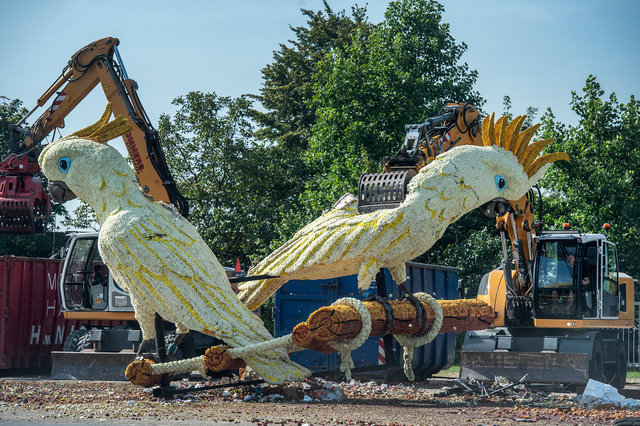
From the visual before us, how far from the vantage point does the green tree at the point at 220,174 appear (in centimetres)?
2631

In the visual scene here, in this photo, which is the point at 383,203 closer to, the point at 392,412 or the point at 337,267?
the point at 337,267

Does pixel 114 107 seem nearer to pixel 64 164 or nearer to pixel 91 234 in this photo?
pixel 91 234

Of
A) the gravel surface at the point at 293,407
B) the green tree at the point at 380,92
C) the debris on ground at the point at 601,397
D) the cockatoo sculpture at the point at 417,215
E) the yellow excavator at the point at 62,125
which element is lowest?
the gravel surface at the point at 293,407

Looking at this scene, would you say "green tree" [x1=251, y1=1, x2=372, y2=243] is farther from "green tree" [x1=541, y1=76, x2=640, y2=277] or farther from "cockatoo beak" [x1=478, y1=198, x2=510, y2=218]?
"cockatoo beak" [x1=478, y1=198, x2=510, y2=218]

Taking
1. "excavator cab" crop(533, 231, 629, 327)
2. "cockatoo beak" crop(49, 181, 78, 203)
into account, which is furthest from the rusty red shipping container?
"excavator cab" crop(533, 231, 629, 327)

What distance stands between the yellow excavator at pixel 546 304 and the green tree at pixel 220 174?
1282cm

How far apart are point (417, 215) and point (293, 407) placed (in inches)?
111

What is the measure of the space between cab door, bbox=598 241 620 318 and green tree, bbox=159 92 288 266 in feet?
45.0

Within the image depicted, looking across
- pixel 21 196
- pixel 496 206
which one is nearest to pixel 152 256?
pixel 496 206

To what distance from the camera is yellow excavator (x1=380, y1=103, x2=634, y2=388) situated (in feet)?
41.7

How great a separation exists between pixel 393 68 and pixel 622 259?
8.35m

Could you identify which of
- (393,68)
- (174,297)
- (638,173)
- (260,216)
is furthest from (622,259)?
(174,297)

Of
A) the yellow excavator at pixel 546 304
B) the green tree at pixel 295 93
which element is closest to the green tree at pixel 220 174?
the green tree at pixel 295 93

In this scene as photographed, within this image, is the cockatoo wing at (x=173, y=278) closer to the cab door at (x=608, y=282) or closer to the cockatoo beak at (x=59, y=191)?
the cockatoo beak at (x=59, y=191)
